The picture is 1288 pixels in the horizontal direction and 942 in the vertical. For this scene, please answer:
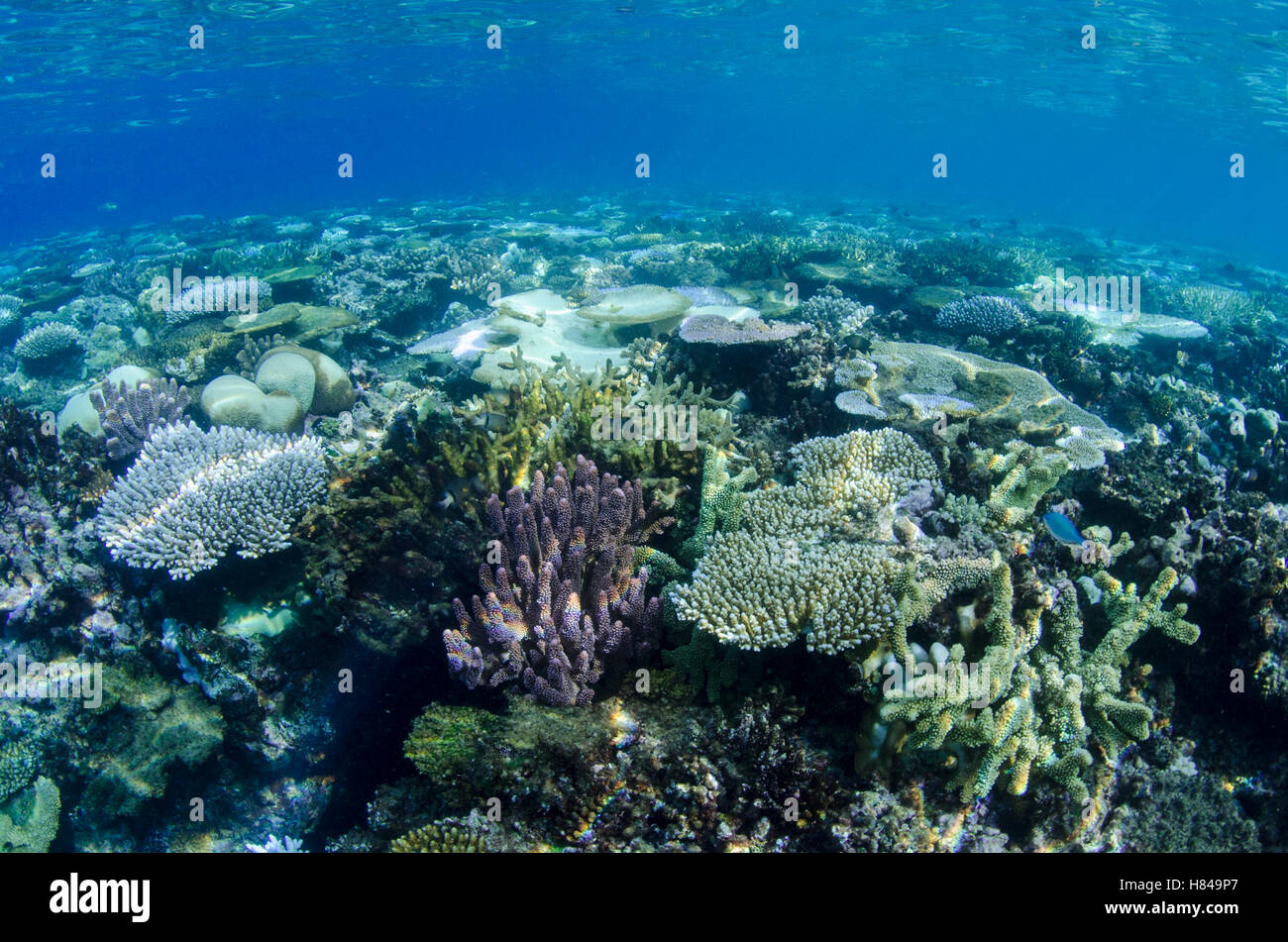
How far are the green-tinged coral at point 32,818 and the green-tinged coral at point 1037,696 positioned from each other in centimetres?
748

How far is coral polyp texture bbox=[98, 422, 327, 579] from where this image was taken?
193 inches

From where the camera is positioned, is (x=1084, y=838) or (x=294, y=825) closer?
(x=1084, y=838)

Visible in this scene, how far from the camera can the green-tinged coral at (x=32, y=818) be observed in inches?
215

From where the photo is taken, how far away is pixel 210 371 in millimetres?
8898

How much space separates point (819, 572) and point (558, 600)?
65.0 inches

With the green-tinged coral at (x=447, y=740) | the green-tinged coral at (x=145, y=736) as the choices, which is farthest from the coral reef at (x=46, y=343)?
the green-tinged coral at (x=447, y=740)

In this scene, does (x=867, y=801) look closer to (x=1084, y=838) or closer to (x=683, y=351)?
(x=1084, y=838)

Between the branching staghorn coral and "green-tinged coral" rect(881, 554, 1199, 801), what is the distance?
8152 millimetres

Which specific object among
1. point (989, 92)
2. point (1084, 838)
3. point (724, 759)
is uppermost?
point (989, 92)

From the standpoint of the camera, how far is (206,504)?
5.01 metres

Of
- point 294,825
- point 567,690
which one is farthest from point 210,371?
point 567,690

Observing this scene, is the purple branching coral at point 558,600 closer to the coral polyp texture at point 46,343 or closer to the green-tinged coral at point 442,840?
the green-tinged coral at point 442,840
